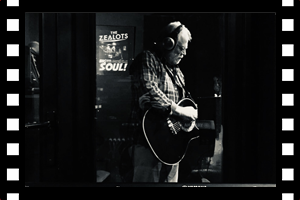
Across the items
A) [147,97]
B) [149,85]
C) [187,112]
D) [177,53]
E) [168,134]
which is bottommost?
[168,134]

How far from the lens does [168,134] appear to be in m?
2.69

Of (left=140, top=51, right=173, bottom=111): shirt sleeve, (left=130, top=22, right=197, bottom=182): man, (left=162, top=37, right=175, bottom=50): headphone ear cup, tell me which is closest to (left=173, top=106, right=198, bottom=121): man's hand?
(left=130, top=22, right=197, bottom=182): man

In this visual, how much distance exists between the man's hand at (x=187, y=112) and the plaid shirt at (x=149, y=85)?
0.31 ft

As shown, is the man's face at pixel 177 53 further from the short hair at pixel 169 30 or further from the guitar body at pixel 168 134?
the guitar body at pixel 168 134

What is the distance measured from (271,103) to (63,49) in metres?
1.90

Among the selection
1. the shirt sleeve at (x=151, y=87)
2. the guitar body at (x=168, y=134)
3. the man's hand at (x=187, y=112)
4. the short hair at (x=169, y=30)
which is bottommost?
the guitar body at (x=168, y=134)

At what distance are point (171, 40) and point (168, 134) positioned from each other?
2.70 feet

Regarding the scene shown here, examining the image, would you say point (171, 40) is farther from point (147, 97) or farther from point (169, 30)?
point (147, 97)

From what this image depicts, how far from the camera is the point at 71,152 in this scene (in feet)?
9.12

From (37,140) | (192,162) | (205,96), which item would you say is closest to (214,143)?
(192,162)

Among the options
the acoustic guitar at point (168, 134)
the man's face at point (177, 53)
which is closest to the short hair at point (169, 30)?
the man's face at point (177, 53)

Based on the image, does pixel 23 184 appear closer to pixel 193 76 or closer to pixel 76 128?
pixel 76 128

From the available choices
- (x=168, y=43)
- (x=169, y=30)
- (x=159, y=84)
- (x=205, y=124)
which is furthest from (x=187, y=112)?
(x=169, y=30)

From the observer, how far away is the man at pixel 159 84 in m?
2.66
